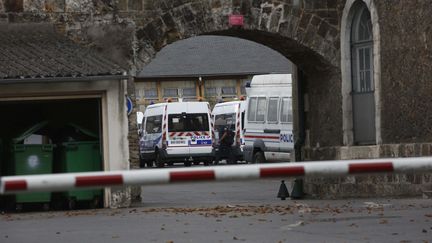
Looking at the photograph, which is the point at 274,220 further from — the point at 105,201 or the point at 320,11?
the point at 320,11

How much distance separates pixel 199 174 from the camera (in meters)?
8.41

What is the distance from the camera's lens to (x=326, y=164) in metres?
8.60

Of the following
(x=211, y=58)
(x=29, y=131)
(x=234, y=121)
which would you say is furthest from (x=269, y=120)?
(x=211, y=58)

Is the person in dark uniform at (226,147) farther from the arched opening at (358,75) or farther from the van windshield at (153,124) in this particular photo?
the arched opening at (358,75)

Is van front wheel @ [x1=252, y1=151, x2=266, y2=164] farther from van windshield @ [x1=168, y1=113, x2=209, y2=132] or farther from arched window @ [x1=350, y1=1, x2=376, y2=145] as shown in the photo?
arched window @ [x1=350, y1=1, x2=376, y2=145]

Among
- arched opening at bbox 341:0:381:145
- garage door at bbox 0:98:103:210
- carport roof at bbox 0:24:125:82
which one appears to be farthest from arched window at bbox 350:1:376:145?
garage door at bbox 0:98:103:210

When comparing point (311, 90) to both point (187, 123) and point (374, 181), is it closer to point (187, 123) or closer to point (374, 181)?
point (374, 181)

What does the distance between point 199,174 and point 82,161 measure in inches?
551

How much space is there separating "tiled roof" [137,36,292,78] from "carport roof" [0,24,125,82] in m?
49.7

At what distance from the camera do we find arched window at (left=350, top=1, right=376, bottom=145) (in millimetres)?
23109

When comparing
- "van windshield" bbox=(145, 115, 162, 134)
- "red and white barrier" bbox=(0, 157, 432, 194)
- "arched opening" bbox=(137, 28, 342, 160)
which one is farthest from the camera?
Result: "van windshield" bbox=(145, 115, 162, 134)

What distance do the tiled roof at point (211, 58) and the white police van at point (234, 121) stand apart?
22.2 meters

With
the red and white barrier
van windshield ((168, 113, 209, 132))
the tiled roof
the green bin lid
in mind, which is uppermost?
the tiled roof

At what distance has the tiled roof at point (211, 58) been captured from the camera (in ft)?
238
